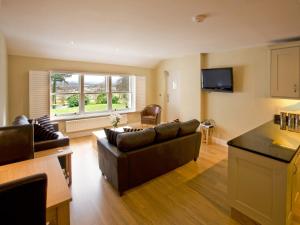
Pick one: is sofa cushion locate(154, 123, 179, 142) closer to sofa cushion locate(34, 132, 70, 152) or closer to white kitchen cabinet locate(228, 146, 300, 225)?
white kitchen cabinet locate(228, 146, 300, 225)

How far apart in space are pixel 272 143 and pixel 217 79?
280cm

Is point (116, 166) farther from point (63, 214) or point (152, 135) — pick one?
point (63, 214)

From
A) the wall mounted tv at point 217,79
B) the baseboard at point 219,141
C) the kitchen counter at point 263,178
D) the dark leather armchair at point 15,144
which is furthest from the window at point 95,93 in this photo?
the kitchen counter at point 263,178

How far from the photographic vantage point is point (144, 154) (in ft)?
8.68

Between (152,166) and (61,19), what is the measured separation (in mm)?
2504

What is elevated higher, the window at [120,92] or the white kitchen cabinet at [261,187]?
the window at [120,92]

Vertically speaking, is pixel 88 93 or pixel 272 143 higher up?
pixel 88 93

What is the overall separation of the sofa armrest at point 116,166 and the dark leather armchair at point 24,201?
157 centimetres

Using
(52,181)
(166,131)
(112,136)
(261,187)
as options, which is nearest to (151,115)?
(166,131)

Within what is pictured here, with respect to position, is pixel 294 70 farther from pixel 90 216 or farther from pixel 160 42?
pixel 90 216

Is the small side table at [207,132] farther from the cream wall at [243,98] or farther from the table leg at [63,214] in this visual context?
the table leg at [63,214]

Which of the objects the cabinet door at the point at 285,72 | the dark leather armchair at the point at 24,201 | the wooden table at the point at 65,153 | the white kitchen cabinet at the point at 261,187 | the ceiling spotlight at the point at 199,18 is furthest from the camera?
the cabinet door at the point at 285,72

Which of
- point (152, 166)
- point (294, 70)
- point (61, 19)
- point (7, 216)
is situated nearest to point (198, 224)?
point (152, 166)

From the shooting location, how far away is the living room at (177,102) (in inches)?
80.1
